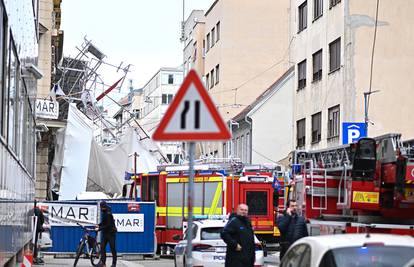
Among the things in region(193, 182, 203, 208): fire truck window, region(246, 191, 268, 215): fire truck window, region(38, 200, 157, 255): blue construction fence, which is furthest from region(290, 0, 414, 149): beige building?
region(38, 200, 157, 255): blue construction fence

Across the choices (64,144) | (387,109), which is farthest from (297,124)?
(64,144)

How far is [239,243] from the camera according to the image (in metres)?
13.1

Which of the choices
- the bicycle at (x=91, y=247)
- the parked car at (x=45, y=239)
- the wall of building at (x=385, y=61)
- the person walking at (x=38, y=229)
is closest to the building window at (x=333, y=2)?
the wall of building at (x=385, y=61)

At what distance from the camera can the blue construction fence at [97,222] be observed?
25.3 metres

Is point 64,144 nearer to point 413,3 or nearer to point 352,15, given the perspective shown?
point 352,15

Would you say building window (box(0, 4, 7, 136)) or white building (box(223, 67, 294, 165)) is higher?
white building (box(223, 67, 294, 165))

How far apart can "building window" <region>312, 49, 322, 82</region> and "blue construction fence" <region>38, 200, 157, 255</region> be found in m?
13.6

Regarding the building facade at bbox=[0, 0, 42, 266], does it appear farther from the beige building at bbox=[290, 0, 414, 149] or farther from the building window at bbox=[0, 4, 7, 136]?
the beige building at bbox=[290, 0, 414, 149]

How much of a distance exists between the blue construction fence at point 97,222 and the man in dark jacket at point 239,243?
41.4ft

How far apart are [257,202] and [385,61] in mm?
10627

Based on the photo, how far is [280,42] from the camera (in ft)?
182

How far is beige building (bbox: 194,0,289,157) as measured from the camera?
5528cm

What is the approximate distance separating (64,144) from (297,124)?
11.3 meters

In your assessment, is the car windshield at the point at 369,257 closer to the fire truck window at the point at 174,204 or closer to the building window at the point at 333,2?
the fire truck window at the point at 174,204
